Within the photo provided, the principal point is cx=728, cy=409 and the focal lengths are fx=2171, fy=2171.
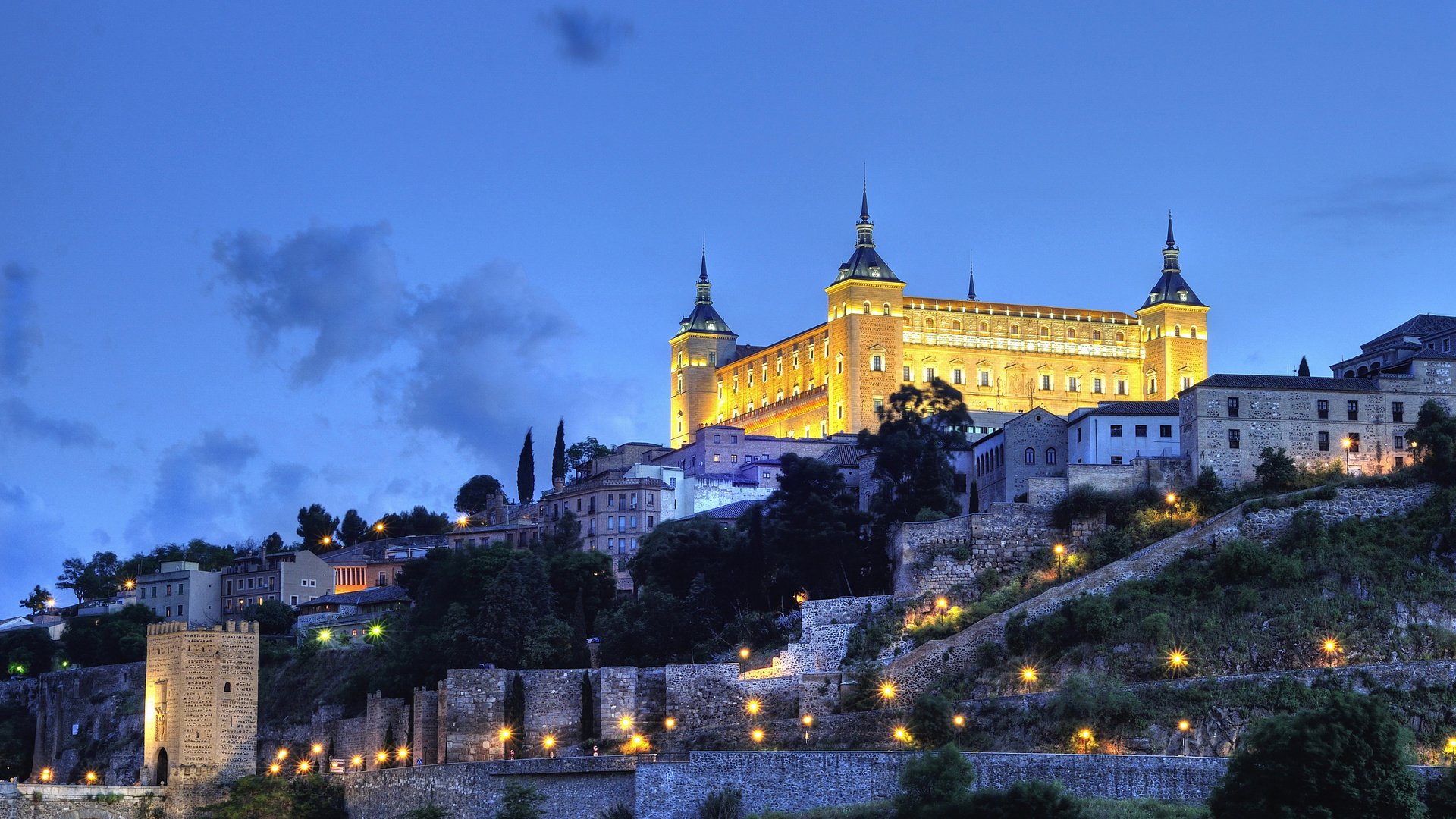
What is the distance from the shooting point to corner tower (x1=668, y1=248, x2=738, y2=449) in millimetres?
130625

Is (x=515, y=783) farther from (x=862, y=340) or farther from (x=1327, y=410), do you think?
(x=862, y=340)

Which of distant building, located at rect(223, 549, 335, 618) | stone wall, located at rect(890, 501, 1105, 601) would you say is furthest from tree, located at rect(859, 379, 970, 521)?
distant building, located at rect(223, 549, 335, 618)

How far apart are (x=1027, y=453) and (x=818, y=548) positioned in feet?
28.2

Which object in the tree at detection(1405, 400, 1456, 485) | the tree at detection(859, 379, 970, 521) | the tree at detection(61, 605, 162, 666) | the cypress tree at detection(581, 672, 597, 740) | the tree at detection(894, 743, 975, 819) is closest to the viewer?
the tree at detection(894, 743, 975, 819)

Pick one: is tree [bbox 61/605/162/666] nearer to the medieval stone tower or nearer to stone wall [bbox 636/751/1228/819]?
the medieval stone tower

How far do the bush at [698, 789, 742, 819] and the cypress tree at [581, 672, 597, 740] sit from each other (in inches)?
397

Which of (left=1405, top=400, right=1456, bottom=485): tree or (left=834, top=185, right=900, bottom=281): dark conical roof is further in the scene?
(left=834, top=185, right=900, bottom=281): dark conical roof

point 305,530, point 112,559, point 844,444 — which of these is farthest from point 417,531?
point 844,444

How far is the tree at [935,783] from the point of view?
4953cm

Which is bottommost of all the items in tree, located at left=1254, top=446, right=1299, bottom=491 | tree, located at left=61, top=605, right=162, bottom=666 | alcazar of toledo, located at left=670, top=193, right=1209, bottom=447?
tree, located at left=61, top=605, right=162, bottom=666

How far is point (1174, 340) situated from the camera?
118 m

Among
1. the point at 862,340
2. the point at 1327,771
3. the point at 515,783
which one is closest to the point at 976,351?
the point at 862,340

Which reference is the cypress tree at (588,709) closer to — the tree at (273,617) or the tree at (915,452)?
the tree at (915,452)

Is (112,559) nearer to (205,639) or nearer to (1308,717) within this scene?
(205,639)
